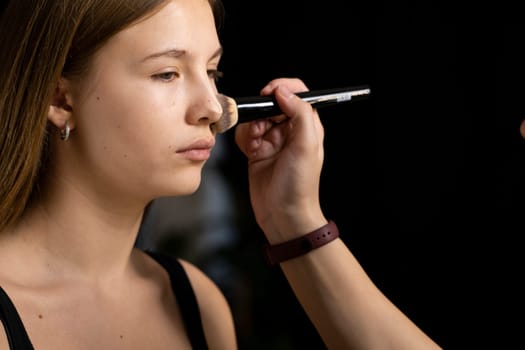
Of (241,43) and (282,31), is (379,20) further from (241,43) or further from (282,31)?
(241,43)

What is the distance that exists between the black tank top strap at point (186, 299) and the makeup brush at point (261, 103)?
29 cm

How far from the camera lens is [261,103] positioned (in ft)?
3.65

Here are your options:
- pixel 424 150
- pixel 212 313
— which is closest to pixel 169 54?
pixel 212 313

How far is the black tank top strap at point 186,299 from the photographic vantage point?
1.16 meters

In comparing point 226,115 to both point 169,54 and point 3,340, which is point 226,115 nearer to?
point 169,54

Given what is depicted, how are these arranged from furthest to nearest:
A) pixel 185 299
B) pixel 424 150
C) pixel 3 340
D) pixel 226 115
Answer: pixel 424 150, pixel 185 299, pixel 226 115, pixel 3 340

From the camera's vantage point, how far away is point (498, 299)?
5.29 feet

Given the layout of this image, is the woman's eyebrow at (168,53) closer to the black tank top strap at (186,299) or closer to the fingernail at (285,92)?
the fingernail at (285,92)

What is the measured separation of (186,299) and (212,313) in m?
0.07

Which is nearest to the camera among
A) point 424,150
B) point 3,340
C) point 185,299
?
point 3,340

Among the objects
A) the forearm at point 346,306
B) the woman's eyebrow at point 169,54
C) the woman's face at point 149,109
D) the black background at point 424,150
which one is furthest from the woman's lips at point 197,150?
the black background at point 424,150

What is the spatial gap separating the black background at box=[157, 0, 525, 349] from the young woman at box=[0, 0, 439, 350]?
0.62 metres

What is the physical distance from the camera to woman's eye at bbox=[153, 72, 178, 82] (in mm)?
977

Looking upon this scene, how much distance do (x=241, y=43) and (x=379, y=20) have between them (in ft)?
1.44
